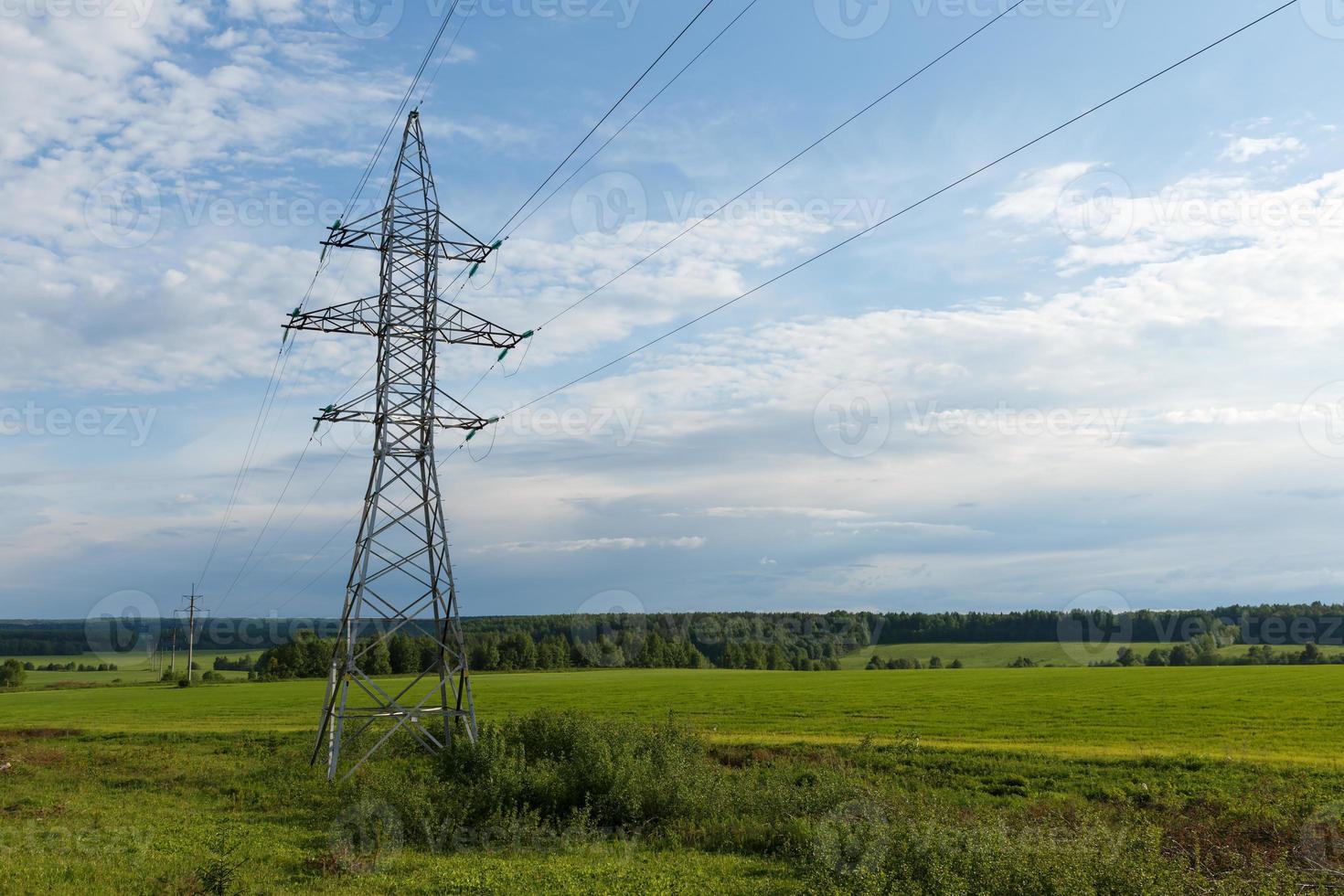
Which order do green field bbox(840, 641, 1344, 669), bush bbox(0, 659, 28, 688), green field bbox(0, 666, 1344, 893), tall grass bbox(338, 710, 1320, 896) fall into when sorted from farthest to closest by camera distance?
green field bbox(840, 641, 1344, 669) → bush bbox(0, 659, 28, 688) → green field bbox(0, 666, 1344, 893) → tall grass bbox(338, 710, 1320, 896)

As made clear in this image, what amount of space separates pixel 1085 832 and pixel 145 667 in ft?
645

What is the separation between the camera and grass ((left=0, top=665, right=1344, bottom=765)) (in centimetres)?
3522

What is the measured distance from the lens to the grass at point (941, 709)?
3522 cm

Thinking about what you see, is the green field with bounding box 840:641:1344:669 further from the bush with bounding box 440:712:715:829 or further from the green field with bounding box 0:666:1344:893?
the bush with bounding box 440:712:715:829

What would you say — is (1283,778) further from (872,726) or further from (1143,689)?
(1143,689)

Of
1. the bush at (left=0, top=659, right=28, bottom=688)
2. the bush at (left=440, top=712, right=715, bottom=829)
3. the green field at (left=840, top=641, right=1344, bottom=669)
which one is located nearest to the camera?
the bush at (left=440, top=712, right=715, bottom=829)

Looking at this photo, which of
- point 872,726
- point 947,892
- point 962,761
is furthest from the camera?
point 872,726

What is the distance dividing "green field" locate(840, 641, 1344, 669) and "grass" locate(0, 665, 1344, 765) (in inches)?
1625

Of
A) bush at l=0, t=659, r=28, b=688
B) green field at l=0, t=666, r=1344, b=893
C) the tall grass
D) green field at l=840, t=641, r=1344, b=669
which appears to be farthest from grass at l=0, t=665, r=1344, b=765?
green field at l=840, t=641, r=1344, b=669

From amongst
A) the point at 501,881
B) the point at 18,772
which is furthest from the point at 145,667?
the point at 501,881

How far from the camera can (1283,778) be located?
2616 centimetres

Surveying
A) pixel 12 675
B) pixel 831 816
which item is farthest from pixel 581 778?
pixel 12 675

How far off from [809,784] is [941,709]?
27.2m

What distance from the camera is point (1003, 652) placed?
137875 millimetres
